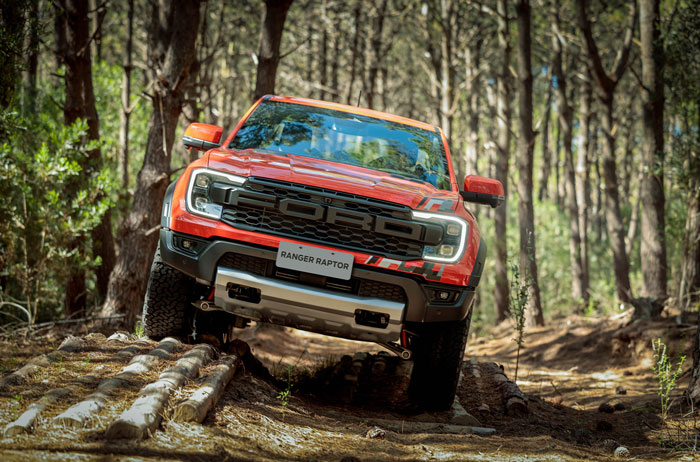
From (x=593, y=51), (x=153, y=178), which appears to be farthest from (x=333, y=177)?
(x=593, y=51)

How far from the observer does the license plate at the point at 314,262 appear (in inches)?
178

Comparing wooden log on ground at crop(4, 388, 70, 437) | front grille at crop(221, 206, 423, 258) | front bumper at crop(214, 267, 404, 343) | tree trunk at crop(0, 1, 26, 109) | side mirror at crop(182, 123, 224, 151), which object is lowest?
wooden log on ground at crop(4, 388, 70, 437)

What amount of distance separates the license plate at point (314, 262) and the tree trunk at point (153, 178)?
14.1 feet

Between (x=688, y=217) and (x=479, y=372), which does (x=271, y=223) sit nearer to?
(x=479, y=372)

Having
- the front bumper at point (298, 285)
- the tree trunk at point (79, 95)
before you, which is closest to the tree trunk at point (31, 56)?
the tree trunk at point (79, 95)

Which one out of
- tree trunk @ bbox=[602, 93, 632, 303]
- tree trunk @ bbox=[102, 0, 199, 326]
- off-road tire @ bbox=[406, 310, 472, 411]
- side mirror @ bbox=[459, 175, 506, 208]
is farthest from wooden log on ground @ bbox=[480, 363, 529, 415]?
tree trunk @ bbox=[602, 93, 632, 303]

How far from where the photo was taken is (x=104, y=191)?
31.6 feet

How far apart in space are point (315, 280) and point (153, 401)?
140 cm

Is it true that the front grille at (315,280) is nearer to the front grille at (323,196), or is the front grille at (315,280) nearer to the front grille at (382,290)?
the front grille at (382,290)

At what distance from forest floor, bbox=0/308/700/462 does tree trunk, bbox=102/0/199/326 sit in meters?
0.90

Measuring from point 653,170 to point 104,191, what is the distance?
339 inches

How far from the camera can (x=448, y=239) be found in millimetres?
4730

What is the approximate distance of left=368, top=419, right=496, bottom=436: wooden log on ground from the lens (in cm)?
471

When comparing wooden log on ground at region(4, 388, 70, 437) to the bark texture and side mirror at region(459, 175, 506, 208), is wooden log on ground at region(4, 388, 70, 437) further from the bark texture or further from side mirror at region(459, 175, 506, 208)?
the bark texture
